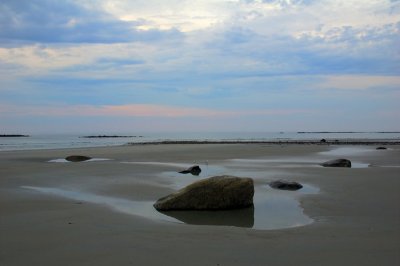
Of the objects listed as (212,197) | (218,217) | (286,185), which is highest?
(212,197)

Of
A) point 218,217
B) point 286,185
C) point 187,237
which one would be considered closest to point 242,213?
point 218,217

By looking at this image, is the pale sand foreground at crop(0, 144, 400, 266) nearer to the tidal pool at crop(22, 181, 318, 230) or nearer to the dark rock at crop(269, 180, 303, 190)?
the tidal pool at crop(22, 181, 318, 230)

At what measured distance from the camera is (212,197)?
408 inches

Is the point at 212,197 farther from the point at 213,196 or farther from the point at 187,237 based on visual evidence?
the point at 187,237

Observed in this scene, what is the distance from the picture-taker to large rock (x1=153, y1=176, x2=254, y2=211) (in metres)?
10.3

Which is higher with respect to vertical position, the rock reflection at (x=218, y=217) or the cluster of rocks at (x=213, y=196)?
the cluster of rocks at (x=213, y=196)

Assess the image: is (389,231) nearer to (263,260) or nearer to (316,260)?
(316,260)

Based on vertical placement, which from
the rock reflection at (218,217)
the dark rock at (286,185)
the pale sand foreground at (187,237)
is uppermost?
the dark rock at (286,185)

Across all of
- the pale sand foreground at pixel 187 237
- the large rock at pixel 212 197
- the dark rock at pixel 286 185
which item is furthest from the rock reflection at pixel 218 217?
the dark rock at pixel 286 185

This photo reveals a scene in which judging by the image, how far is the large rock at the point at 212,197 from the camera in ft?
33.9

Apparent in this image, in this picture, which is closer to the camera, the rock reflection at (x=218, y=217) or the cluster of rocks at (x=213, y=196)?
the rock reflection at (x=218, y=217)

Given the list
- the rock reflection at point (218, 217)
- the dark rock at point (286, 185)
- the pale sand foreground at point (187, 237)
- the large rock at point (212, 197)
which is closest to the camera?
the pale sand foreground at point (187, 237)

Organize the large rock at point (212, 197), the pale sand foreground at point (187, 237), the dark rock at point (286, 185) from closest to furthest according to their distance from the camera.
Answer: the pale sand foreground at point (187, 237), the large rock at point (212, 197), the dark rock at point (286, 185)

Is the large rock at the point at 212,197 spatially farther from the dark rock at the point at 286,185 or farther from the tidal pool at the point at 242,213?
the dark rock at the point at 286,185
